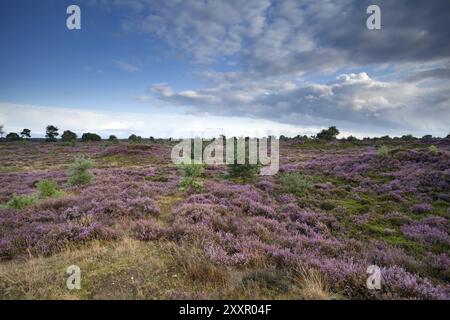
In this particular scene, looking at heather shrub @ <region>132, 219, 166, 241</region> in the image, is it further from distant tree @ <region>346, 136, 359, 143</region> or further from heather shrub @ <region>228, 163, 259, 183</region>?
distant tree @ <region>346, 136, 359, 143</region>

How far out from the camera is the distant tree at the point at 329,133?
62425 mm

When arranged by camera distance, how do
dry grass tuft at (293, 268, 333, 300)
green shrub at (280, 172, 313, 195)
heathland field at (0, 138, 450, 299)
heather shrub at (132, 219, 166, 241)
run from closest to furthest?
dry grass tuft at (293, 268, 333, 300)
heathland field at (0, 138, 450, 299)
heather shrub at (132, 219, 166, 241)
green shrub at (280, 172, 313, 195)

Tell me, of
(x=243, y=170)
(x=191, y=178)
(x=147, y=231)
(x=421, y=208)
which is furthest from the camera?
(x=243, y=170)

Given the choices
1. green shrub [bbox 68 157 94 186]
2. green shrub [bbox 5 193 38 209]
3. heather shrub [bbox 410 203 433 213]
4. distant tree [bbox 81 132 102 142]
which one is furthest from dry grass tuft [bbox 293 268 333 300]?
distant tree [bbox 81 132 102 142]

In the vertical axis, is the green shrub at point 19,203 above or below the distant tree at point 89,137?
below

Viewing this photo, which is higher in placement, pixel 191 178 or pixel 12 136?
pixel 12 136

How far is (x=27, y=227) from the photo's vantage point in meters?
8.02

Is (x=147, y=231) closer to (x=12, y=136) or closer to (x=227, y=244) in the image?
(x=227, y=244)

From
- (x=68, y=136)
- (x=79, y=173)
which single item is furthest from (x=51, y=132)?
(x=79, y=173)

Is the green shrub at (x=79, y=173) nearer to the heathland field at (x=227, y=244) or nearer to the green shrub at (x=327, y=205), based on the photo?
the heathland field at (x=227, y=244)

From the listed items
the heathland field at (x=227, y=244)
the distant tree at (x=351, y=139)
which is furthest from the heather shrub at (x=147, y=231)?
the distant tree at (x=351, y=139)

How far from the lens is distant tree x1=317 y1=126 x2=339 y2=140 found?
62425mm

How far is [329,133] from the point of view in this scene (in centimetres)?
6322

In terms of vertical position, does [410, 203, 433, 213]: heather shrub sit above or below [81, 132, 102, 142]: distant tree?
below
